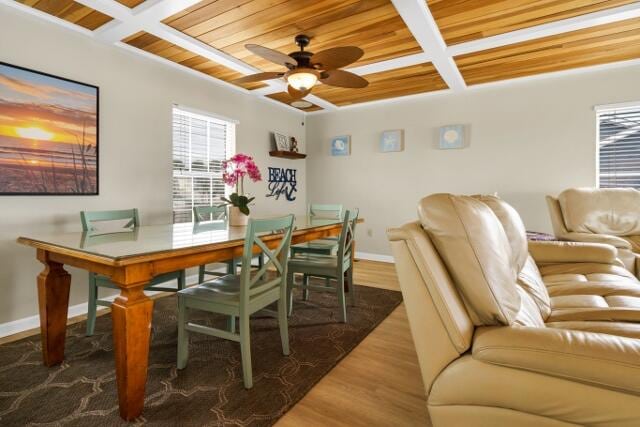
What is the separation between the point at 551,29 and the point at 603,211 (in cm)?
169

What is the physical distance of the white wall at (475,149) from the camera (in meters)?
3.62

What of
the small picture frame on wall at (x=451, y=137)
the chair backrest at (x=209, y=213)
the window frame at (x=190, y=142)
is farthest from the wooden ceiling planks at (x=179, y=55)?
the small picture frame on wall at (x=451, y=137)

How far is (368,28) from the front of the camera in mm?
2627

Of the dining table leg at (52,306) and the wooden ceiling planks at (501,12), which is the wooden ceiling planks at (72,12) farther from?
the wooden ceiling planks at (501,12)

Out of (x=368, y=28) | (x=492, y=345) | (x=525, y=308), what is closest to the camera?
(x=492, y=345)

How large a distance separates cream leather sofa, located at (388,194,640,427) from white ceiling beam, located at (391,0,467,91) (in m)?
1.74

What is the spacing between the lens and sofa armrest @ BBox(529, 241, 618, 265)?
6.88ft

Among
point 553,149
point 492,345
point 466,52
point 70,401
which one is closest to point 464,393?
point 492,345

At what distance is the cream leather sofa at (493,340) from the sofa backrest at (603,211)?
2092mm

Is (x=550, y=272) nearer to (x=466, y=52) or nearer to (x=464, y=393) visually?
(x=464, y=393)

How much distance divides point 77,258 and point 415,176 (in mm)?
4023

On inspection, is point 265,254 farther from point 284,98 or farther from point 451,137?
point 451,137

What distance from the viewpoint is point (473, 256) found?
41.9 inches

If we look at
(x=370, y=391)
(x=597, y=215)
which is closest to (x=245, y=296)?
(x=370, y=391)
